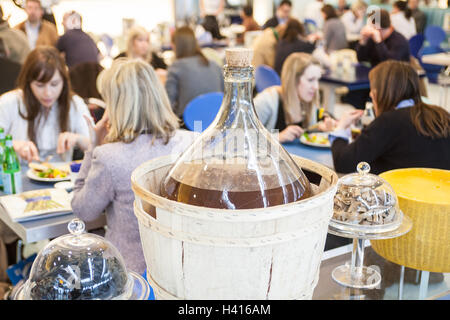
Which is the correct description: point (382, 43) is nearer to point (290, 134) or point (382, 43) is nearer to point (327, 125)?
point (327, 125)

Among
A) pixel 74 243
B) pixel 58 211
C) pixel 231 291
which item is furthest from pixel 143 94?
pixel 231 291

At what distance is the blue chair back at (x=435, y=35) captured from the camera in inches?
338

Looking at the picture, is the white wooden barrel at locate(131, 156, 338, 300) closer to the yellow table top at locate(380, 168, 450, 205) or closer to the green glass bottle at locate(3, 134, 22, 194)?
the yellow table top at locate(380, 168, 450, 205)

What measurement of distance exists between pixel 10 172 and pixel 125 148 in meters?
0.63

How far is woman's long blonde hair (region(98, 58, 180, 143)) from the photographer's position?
1992mm

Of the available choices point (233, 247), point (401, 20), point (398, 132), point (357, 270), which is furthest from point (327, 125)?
point (401, 20)

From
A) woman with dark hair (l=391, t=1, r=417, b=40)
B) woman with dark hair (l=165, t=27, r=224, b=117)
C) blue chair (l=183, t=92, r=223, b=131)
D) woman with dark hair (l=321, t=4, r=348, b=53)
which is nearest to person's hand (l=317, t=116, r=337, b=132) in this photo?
blue chair (l=183, t=92, r=223, b=131)

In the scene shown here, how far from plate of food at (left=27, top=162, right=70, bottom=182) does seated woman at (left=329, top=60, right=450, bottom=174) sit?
128 centimetres

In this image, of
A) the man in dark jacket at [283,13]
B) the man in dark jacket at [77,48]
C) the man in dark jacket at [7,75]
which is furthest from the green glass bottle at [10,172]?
the man in dark jacket at [283,13]

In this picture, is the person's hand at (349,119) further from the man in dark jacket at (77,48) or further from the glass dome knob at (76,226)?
the man in dark jacket at (77,48)

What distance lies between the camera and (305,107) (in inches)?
129

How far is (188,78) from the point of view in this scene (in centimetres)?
429

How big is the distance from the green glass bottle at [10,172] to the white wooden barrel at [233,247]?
66.8 inches

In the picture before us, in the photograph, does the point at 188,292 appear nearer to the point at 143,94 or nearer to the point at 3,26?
the point at 143,94
